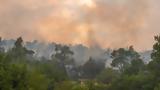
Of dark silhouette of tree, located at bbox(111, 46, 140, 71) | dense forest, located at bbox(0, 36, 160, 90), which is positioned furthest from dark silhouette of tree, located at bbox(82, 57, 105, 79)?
dark silhouette of tree, located at bbox(111, 46, 140, 71)

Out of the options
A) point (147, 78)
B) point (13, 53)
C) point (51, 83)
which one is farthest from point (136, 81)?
point (13, 53)

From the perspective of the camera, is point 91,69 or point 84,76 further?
point 91,69

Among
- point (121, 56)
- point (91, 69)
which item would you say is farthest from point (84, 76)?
point (121, 56)

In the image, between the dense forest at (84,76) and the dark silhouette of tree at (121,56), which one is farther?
the dark silhouette of tree at (121,56)

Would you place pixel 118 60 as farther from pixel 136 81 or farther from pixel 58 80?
pixel 136 81

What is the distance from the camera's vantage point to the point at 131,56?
604 feet

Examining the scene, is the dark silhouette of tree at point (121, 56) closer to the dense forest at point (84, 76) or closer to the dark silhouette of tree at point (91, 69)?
the dense forest at point (84, 76)

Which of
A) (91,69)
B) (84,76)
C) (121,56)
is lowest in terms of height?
(84,76)

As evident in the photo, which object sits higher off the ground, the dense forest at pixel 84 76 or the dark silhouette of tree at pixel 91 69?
the dark silhouette of tree at pixel 91 69

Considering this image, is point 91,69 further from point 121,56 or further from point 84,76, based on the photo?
point 121,56

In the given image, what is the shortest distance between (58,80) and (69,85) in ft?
67.8

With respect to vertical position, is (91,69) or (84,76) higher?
(91,69)

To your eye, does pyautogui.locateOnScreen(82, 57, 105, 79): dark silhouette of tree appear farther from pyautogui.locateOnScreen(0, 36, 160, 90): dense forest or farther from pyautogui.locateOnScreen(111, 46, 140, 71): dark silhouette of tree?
pyautogui.locateOnScreen(111, 46, 140, 71): dark silhouette of tree

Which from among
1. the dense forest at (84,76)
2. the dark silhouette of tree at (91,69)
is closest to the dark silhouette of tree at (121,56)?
the dense forest at (84,76)
